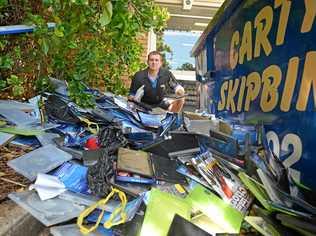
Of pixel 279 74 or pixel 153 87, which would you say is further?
pixel 153 87

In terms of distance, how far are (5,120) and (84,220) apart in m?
1.81

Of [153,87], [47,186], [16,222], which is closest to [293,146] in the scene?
[47,186]

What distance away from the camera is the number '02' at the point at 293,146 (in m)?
2.31

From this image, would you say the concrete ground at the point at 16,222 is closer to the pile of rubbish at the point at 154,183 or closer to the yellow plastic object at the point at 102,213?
the pile of rubbish at the point at 154,183

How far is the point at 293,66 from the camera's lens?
2383 millimetres

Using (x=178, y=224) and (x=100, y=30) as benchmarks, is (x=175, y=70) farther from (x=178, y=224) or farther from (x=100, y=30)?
(x=178, y=224)

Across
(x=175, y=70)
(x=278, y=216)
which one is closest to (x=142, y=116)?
(x=278, y=216)

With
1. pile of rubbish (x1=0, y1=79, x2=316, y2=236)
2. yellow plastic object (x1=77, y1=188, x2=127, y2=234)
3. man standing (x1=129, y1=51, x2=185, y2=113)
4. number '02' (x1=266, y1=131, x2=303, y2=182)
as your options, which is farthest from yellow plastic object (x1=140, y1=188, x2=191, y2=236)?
man standing (x1=129, y1=51, x2=185, y2=113)

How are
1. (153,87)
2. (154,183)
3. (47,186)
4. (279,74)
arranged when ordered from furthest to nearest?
(153,87) < (279,74) < (154,183) < (47,186)

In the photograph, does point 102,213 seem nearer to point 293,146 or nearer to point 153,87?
point 293,146

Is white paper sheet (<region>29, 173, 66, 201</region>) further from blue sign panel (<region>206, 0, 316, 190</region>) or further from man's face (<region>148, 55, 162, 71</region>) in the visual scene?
man's face (<region>148, 55, 162, 71</region>)

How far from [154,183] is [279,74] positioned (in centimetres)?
110

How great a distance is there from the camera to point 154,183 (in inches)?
95.3

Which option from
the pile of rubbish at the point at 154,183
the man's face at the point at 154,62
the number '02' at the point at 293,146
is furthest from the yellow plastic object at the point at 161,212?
the man's face at the point at 154,62
